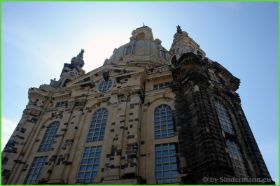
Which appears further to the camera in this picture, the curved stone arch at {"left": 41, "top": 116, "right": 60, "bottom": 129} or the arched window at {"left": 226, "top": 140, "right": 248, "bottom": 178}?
the curved stone arch at {"left": 41, "top": 116, "right": 60, "bottom": 129}

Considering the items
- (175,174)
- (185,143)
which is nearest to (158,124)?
(185,143)

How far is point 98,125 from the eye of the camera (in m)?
22.8

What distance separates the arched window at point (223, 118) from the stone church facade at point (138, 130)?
12 centimetres

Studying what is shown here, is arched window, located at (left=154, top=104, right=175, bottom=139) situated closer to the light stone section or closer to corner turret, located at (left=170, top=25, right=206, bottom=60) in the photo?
the light stone section

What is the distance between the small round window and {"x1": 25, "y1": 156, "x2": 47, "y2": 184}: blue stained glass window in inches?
351

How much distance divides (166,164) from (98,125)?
8.08 m

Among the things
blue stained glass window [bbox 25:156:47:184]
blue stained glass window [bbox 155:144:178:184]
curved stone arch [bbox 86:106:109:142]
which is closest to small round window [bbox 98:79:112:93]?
curved stone arch [bbox 86:106:109:142]

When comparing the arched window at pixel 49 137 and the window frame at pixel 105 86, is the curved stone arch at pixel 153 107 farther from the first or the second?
the arched window at pixel 49 137

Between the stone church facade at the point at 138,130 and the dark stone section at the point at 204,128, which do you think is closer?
the dark stone section at the point at 204,128

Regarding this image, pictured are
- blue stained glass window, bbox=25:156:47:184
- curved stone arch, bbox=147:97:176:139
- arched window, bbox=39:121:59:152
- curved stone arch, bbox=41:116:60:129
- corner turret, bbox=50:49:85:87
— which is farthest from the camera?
corner turret, bbox=50:49:85:87

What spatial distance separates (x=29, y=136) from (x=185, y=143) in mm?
15850

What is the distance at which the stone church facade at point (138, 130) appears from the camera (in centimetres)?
1697

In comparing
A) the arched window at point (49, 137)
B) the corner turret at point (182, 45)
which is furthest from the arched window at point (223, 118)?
the arched window at point (49, 137)

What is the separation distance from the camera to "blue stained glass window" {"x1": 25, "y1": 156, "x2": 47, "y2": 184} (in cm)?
2035
